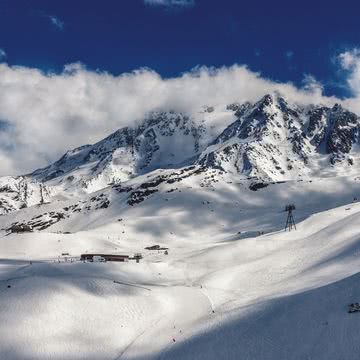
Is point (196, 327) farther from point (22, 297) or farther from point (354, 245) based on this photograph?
point (354, 245)

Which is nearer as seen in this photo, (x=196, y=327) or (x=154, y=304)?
(x=196, y=327)

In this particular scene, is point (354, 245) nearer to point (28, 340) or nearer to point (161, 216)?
point (28, 340)

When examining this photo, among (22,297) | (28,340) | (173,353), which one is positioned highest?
(22,297)

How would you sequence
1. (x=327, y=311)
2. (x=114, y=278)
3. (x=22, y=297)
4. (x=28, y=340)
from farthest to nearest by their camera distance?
(x=114, y=278) < (x=22, y=297) < (x=28, y=340) < (x=327, y=311)

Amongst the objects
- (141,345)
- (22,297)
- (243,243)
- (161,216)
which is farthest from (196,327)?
(161,216)

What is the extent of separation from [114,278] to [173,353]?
25.4 metres

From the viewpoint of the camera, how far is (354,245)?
7050 centimetres

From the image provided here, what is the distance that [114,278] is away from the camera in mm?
67875

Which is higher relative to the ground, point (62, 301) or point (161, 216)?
point (161, 216)

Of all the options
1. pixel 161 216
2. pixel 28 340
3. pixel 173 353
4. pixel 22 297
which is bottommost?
pixel 173 353

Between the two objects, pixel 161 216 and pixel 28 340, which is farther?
A: pixel 161 216

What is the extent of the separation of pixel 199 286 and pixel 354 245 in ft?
70.5

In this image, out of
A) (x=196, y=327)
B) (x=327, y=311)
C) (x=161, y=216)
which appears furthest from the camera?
(x=161, y=216)

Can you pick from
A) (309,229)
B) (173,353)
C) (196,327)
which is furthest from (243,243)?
(173,353)
